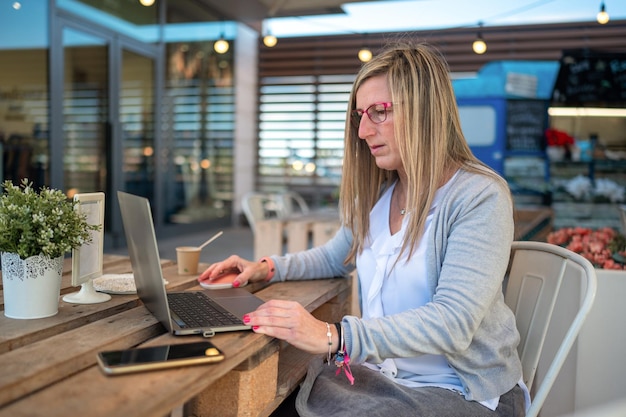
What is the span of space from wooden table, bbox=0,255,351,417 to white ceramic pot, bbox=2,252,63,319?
1.2 inches

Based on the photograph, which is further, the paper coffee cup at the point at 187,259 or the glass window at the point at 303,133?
the glass window at the point at 303,133

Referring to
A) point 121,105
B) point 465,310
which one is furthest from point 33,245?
point 121,105

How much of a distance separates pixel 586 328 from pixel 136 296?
1489 millimetres

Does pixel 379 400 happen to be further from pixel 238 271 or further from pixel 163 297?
pixel 238 271

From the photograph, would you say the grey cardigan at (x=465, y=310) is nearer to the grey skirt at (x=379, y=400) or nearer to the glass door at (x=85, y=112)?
the grey skirt at (x=379, y=400)

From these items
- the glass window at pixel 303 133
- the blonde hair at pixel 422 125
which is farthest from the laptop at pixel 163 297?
the glass window at pixel 303 133

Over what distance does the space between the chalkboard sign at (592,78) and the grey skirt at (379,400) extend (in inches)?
229

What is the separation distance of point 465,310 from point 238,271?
2.70 feet

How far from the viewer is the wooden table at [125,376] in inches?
35.6

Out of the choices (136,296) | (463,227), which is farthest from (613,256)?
(136,296)

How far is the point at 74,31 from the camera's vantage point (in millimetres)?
6152

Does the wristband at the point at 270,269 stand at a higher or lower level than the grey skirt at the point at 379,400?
higher

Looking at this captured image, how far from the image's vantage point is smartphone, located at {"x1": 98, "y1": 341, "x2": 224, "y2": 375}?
3.33 ft

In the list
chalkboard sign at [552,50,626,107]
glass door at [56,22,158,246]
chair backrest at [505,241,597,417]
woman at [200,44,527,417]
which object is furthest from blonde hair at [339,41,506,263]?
chalkboard sign at [552,50,626,107]
